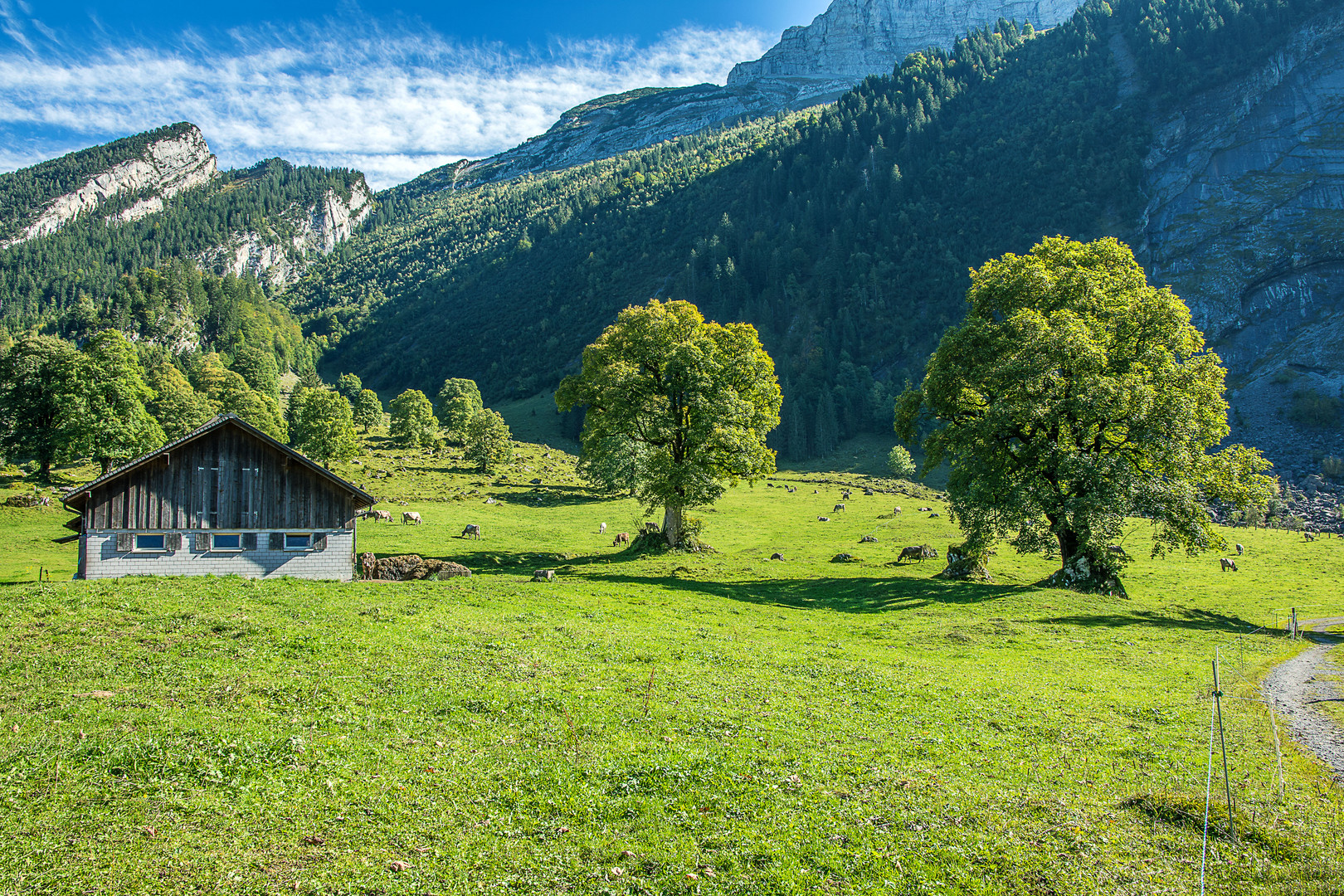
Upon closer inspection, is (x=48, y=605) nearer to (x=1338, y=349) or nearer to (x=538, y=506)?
(x=538, y=506)

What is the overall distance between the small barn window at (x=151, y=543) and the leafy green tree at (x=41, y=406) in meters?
43.7

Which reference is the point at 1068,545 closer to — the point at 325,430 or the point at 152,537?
the point at 152,537

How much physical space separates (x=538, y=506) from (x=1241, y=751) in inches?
2518

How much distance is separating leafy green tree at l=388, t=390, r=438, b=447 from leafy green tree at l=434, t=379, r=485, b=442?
491 centimetres

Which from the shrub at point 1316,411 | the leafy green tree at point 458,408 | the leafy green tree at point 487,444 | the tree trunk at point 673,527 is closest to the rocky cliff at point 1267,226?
the shrub at point 1316,411

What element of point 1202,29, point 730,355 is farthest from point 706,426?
point 1202,29

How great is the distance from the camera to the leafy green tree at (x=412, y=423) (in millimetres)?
113125

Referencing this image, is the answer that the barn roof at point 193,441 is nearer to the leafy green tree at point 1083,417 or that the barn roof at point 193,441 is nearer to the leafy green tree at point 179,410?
the leafy green tree at point 1083,417

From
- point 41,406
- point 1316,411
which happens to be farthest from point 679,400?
point 1316,411

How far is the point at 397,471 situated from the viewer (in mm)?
86750

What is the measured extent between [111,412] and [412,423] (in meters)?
50.1

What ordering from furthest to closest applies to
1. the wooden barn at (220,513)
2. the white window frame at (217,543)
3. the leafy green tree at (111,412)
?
the leafy green tree at (111,412) → the white window frame at (217,543) → the wooden barn at (220,513)

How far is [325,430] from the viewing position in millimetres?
83188

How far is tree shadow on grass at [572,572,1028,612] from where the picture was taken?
102 feet
